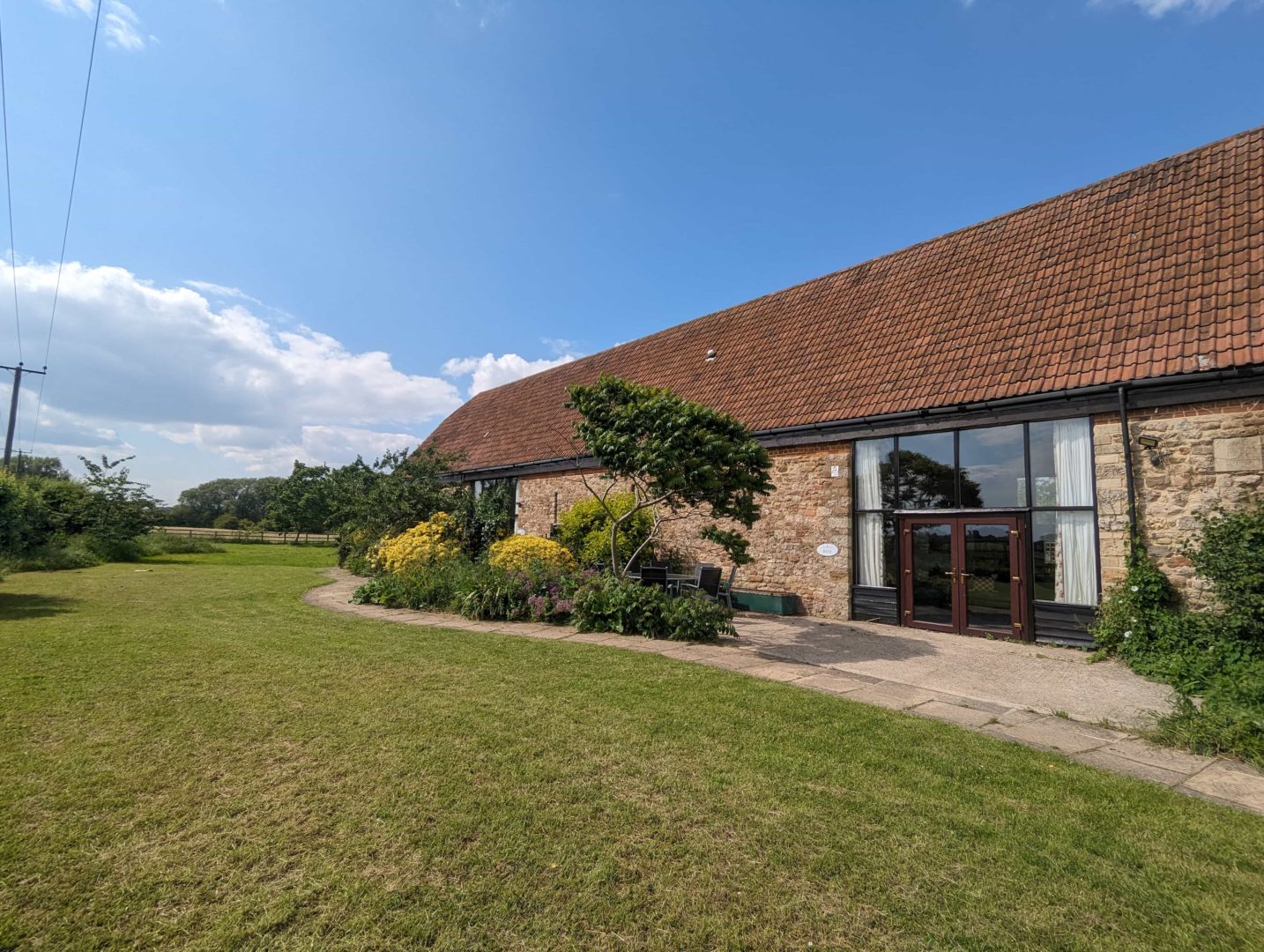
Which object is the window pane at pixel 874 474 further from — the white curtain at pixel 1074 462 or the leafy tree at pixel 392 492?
the leafy tree at pixel 392 492

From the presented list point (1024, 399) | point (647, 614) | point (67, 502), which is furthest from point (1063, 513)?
point (67, 502)

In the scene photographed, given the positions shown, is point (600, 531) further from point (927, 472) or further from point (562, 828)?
point (562, 828)

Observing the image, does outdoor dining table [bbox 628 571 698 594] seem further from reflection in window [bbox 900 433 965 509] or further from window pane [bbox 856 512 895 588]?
reflection in window [bbox 900 433 965 509]

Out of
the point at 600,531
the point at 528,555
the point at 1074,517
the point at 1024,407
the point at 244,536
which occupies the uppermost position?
the point at 1024,407

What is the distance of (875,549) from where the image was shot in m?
10.6

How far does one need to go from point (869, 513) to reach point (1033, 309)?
432 centimetres

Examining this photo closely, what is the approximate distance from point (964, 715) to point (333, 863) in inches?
194

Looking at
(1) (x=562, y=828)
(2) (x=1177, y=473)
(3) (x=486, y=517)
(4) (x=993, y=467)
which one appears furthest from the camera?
(3) (x=486, y=517)

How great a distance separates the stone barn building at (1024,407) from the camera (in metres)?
7.73

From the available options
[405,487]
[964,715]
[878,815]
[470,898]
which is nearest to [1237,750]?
[964,715]

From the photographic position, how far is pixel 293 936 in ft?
7.04

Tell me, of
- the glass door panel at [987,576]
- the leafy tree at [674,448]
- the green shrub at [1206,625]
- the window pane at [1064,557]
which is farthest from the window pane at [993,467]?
the leafy tree at [674,448]

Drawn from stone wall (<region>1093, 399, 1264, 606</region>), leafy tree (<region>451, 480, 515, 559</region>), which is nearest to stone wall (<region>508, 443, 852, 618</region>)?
stone wall (<region>1093, 399, 1264, 606</region>)

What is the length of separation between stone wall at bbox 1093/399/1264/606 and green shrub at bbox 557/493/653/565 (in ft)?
25.3
